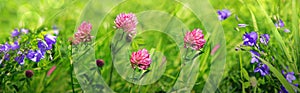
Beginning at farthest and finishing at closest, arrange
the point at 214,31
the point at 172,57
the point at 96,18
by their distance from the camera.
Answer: the point at 96,18 < the point at 172,57 < the point at 214,31

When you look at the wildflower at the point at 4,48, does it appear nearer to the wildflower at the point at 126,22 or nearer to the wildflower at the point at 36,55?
the wildflower at the point at 36,55

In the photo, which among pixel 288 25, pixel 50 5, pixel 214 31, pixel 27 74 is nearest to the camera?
pixel 27 74

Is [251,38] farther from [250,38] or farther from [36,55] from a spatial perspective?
[36,55]

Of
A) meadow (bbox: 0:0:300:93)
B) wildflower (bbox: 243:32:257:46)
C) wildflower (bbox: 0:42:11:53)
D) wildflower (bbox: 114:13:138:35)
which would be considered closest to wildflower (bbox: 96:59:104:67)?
meadow (bbox: 0:0:300:93)

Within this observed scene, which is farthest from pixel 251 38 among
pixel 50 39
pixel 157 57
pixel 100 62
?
pixel 50 39

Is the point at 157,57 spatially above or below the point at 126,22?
below

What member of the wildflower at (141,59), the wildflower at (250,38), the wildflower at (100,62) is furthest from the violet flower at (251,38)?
the wildflower at (100,62)

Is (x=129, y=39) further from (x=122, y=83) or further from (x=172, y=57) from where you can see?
(x=172, y=57)

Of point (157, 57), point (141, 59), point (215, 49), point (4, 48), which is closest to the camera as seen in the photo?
point (141, 59)

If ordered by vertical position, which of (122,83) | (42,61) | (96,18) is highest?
(96,18)

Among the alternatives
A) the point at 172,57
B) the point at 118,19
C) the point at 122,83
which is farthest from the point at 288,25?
the point at 118,19

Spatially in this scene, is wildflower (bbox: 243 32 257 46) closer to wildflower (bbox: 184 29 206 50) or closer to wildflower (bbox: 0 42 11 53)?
wildflower (bbox: 184 29 206 50)
